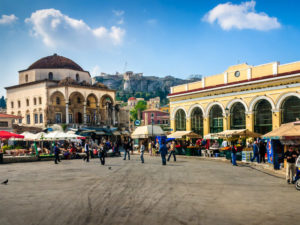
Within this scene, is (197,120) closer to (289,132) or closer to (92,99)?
(289,132)

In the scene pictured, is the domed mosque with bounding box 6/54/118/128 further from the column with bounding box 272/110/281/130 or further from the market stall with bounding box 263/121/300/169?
the market stall with bounding box 263/121/300/169

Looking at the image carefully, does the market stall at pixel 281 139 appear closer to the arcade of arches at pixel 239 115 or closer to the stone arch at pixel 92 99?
the arcade of arches at pixel 239 115

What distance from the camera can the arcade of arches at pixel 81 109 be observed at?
4881cm

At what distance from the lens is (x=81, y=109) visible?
52500mm

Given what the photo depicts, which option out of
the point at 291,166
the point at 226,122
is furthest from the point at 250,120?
the point at 291,166

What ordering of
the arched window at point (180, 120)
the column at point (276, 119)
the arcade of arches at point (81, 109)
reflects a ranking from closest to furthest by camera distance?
the column at point (276, 119), the arched window at point (180, 120), the arcade of arches at point (81, 109)

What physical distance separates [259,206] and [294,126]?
26.8 feet

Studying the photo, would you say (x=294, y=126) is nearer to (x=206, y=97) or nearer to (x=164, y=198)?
(x=164, y=198)

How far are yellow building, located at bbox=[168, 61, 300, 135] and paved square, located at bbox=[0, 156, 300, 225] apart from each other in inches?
600

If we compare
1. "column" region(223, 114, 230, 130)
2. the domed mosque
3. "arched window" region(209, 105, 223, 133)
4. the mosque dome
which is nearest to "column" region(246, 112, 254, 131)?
"column" region(223, 114, 230, 130)

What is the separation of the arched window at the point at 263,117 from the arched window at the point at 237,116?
1393 millimetres

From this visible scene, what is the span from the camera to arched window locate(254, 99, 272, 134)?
90.1 feet

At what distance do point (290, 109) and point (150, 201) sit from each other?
20.9 meters

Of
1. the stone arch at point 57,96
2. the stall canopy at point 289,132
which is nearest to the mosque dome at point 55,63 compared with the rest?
the stone arch at point 57,96
